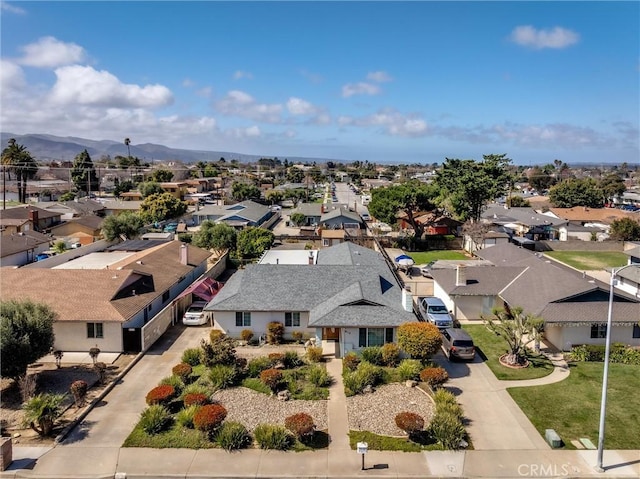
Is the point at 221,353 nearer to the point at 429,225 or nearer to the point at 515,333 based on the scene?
the point at 515,333

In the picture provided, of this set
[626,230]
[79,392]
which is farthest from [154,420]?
[626,230]

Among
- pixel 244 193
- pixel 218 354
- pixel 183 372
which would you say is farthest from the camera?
pixel 244 193

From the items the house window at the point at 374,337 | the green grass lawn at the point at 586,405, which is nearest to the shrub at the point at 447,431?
the green grass lawn at the point at 586,405

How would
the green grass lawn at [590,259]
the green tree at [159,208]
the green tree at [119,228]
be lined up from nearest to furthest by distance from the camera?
the green grass lawn at [590,259]
the green tree at [119,228]
the green tree at [159,208]

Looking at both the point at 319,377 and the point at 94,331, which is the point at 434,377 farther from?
the point at 94,331

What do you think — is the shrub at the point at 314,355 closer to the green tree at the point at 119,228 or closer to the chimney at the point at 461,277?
the chimney at the point at 461,277

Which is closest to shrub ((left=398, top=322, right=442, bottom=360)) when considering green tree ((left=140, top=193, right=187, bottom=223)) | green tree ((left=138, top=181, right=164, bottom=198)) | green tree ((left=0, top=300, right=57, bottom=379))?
green tree ((left=0, top=300, right=57, bottom=379))
